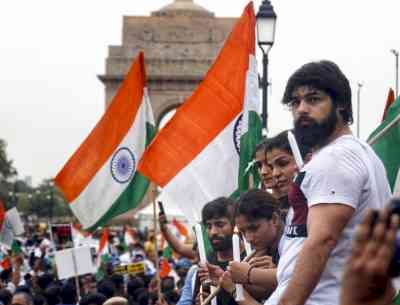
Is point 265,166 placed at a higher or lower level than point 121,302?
higher

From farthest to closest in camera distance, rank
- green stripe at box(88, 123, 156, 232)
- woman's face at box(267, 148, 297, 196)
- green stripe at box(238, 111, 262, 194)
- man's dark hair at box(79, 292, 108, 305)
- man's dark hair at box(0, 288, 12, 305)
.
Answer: man's dark hair at box(0, 288, 12, 305), green stripe at box(88, 123, 156, 232), man's dark hair at box(79, 292, 108, 305), green stripe at box(238, 111, 262, 194), woman's face at box(267, 148, 297, 196)

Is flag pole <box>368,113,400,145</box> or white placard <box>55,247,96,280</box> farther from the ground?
flag pole <box>368,113,400,145</box>

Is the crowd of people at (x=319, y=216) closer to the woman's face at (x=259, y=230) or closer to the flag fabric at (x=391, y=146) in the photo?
the woman's face at (x=259, y=230)

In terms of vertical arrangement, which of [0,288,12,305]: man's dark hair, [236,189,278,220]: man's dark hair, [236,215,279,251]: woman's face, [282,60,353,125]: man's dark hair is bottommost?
[0,288,12,305]: man's dark hair

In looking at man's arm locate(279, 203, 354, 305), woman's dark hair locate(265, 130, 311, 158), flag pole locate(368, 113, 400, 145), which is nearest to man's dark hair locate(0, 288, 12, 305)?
woman's dark hair locate(265, 130, 311, 158)

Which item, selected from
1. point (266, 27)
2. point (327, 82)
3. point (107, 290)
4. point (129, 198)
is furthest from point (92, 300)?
point (266, 27)

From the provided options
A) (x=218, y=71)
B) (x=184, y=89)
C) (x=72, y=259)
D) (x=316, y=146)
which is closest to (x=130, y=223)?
(x=184, y=89)

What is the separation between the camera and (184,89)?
7588 centimetres

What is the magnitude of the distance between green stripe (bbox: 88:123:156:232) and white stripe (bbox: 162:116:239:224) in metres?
2.40

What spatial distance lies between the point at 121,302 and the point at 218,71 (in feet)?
6.49

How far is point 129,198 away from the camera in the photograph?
38.0 ft

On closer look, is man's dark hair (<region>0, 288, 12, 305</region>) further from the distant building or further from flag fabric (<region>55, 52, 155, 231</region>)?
the distant building

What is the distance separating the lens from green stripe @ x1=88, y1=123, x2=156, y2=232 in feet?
37.7

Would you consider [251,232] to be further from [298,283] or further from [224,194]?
[224,194]
